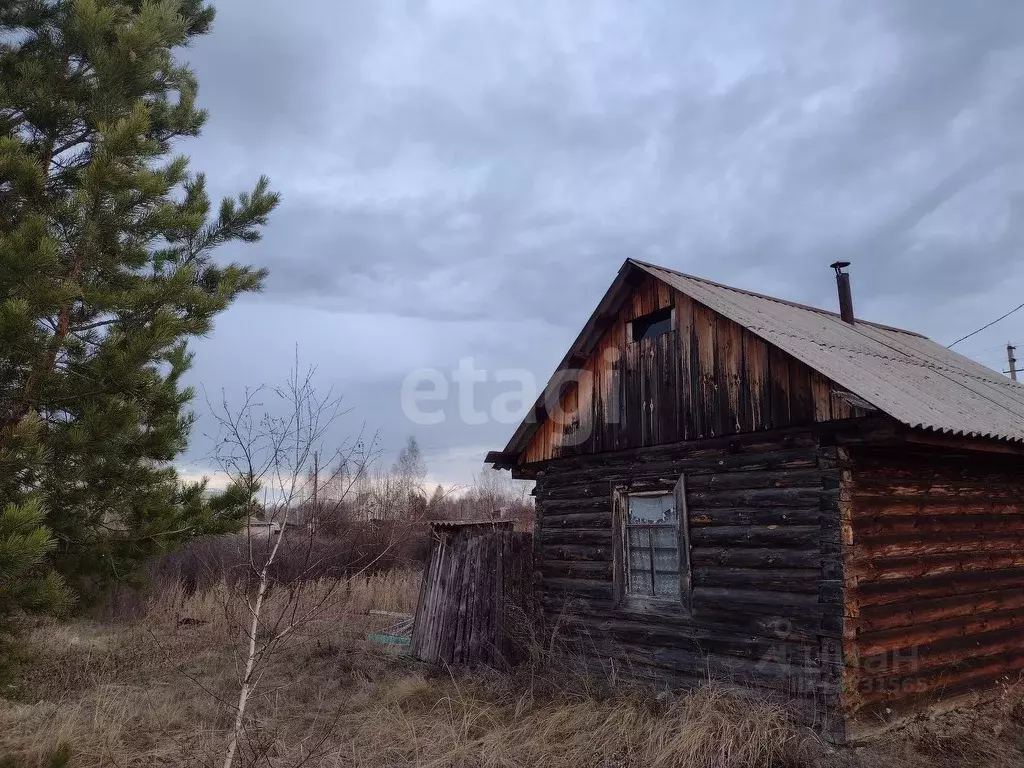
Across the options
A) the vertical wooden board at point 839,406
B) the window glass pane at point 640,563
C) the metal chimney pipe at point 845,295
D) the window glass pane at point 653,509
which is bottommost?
the window glass pane at point 640,563

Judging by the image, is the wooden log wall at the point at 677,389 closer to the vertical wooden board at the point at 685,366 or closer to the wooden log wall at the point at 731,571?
the vertical wooden board at the point at 685,366

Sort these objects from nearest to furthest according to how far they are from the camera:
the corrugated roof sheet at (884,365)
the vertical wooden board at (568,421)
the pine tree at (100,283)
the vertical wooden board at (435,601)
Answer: the pine tree at (100,283) < the corrugated roof sheet at (884,365) < the vertical wooden board at (568,421) < the vertical wooden board at (435,601)

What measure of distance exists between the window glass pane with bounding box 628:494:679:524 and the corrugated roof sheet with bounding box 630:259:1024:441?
2.37m

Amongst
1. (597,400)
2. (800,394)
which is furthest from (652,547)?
(800,394)

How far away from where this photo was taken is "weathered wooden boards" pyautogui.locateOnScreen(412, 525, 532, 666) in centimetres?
1050

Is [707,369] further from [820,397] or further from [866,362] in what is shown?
[866,362]

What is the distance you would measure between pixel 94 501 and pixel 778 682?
6.85 meters

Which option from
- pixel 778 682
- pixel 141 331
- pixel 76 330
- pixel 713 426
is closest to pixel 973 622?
pixel 778 682

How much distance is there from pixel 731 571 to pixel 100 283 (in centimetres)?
701

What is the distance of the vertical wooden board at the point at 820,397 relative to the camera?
281 inches

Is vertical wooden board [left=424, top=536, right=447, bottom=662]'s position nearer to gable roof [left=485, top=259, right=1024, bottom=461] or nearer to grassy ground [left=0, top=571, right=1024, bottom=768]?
grassy ground [left=0, top=571, right=1024, bottom=768]

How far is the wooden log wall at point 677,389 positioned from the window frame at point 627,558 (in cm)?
61

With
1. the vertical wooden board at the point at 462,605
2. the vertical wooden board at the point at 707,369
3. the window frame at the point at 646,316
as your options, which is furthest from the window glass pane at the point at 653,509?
the vertical wooden board at the point at 462,605

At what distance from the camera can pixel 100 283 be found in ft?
22.6
